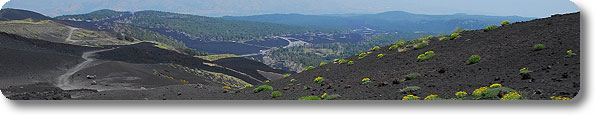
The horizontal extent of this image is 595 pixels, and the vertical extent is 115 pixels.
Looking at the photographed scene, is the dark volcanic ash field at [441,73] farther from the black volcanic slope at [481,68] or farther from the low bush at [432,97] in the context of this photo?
the low bush at [432,97]

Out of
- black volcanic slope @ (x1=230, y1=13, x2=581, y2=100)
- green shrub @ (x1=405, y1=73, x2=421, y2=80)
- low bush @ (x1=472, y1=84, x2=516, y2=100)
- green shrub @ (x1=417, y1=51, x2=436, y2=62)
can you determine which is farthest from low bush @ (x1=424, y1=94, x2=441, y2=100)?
green shrub @ (x1=417, y1=51, x2=436, y2=62)

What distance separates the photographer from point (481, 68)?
37.6ft

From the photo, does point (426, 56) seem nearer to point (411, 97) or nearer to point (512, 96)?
point (411, 97)

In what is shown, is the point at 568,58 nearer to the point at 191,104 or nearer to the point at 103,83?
the point at 191,104

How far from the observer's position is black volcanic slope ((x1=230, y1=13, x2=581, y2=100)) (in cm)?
934

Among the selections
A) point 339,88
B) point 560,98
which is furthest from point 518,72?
point 339,88

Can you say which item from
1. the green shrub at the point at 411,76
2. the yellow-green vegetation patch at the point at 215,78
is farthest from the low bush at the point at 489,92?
the yellow-green vegetation patch at the point at 215,78

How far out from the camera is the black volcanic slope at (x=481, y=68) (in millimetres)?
9344

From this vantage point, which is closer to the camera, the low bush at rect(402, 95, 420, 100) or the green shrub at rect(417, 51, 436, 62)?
the low bush at rect(402, 95, 420, 100)

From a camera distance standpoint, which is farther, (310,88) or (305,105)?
(310,88)

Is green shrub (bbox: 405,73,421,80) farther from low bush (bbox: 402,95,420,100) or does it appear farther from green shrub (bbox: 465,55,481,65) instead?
low bush (bbox: 402,95,420,100)

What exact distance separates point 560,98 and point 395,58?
866cm

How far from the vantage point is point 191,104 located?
9.33 meters

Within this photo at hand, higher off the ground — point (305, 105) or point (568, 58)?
point (568, 58)
